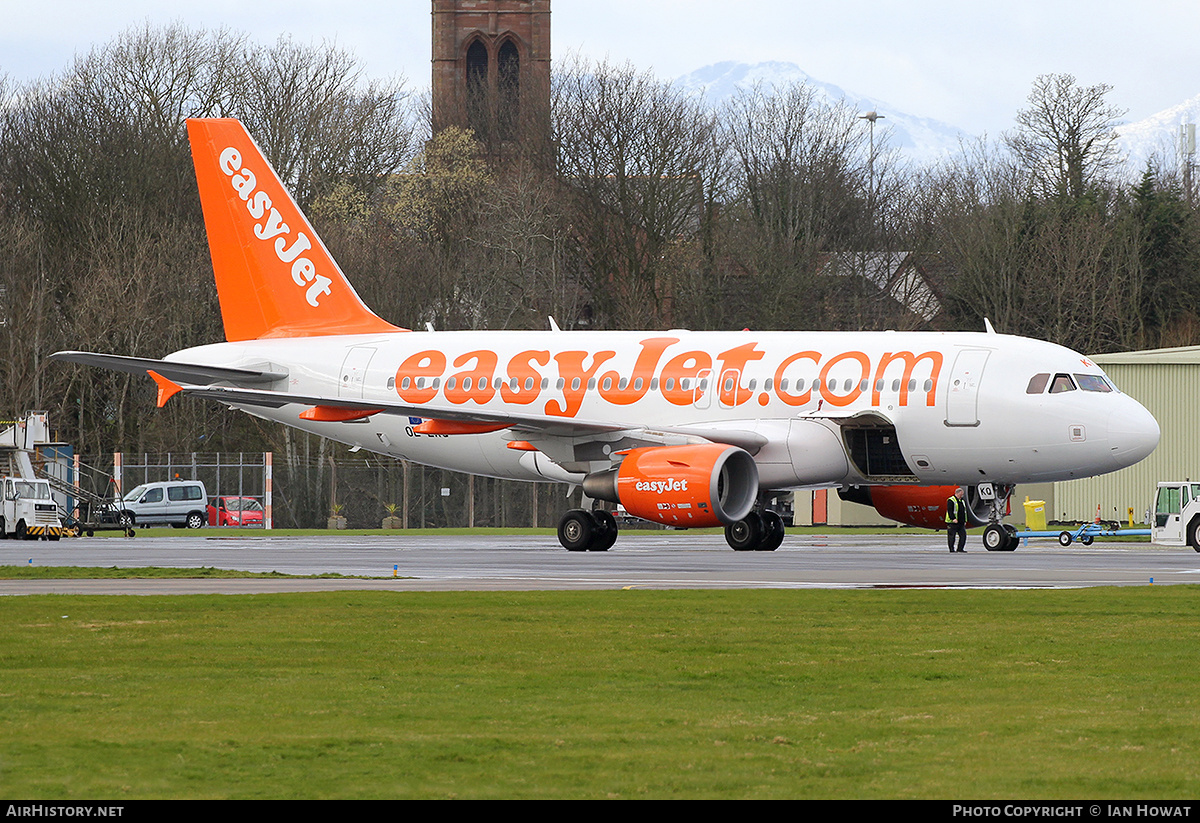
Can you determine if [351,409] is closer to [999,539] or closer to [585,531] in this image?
[585,531]

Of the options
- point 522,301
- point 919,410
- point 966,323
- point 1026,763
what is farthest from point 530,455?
point 966,323

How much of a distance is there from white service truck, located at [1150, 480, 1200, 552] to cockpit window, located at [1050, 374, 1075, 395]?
6.78 m

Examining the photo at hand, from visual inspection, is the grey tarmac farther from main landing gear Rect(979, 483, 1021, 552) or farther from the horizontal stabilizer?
the horizontal stabilizer

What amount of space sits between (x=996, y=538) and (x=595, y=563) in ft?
29.3

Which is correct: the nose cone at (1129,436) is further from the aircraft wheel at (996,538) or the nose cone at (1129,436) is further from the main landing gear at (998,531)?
the aircraft wheel at (996,538)

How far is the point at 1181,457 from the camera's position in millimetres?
49406

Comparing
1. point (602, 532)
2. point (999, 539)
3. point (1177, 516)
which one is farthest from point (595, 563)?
point (1177, 516)

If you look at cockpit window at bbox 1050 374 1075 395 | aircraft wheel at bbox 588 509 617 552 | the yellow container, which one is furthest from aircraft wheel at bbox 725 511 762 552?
the yellow container

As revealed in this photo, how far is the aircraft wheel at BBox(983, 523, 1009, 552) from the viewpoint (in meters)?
32.3

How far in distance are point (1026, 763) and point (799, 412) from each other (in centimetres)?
2212

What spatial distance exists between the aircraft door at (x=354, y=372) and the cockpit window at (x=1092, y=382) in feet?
45.1

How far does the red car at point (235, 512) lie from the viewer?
5769cm
